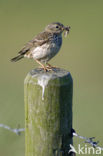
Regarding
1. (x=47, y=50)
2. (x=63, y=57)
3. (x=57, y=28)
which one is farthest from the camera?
(x=63, y=57)

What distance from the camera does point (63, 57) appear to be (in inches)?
574

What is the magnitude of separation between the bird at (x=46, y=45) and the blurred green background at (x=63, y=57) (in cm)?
151

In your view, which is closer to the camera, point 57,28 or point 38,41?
point 38,41

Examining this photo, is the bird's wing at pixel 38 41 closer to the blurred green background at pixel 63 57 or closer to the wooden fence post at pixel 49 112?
the blurred green background at pixel 63 57

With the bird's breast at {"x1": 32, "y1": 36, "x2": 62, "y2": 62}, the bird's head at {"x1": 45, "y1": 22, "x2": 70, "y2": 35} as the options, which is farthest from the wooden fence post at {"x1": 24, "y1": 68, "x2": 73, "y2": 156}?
the bird's head at {"x1": 45, "y1": 22, "x2": 70, "y2": 35}

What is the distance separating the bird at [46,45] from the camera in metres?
6.22

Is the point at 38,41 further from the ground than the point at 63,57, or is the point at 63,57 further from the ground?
the point at 38,41

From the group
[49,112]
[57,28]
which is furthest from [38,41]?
[49,112]

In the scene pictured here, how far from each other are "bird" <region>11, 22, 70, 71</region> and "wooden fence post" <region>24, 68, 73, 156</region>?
1.87 metres

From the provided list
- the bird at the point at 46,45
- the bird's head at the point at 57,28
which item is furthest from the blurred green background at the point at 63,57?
the bird's head at the point at 57,28

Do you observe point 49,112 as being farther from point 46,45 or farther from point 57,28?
point 57,28

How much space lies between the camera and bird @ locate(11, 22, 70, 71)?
6.22m

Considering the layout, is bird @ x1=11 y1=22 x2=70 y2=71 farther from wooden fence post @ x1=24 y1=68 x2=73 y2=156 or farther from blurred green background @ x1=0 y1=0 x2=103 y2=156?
wooden fence post @ x1=24 y1=68 x2=73 y2=156

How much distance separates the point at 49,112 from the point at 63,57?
34.3ft
